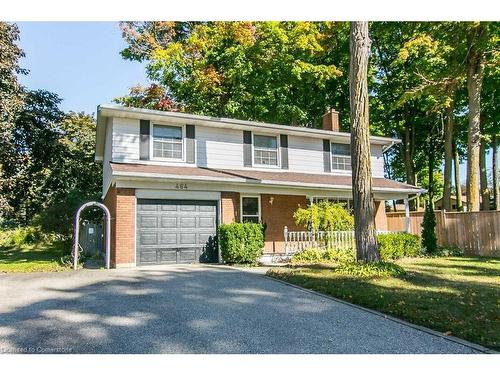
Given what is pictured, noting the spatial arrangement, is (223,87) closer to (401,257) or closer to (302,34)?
(302,34)

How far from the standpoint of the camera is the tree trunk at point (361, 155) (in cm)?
959

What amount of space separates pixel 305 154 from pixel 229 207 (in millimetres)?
5035

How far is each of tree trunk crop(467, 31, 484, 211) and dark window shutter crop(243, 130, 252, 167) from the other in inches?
380

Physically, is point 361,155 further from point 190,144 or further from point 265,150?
point 190,144

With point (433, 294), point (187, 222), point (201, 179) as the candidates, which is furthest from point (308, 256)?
point (433, 294)

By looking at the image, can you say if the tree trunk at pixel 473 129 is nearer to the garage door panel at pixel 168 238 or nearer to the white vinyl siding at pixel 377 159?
the white vinyl siding at pixel 377 159

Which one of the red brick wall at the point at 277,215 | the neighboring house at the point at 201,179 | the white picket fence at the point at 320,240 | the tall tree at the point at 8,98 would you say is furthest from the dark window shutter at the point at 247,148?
the tall tree at the point at 8,98

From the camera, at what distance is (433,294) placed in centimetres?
701

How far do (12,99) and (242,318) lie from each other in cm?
1745

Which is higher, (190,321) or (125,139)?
(125,139)

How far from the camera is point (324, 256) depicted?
1284 centimetres

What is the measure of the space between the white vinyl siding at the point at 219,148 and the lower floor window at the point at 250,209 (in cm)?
149

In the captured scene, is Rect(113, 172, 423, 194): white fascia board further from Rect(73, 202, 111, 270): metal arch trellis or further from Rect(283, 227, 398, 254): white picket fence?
Rect(283, 227, 398, 254): white picket fence

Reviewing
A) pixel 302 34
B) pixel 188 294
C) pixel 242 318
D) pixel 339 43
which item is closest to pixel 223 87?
pixel 302 34
